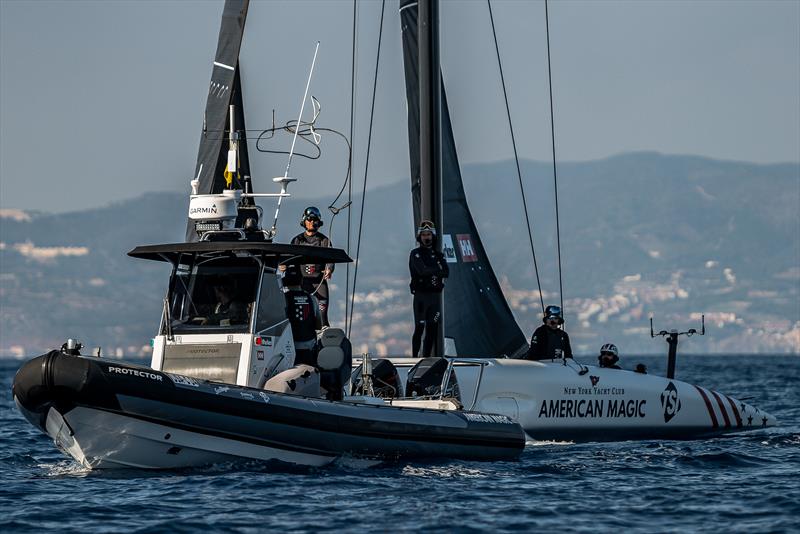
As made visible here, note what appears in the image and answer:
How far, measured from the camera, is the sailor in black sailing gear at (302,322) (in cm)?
1644

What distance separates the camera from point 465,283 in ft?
76.8

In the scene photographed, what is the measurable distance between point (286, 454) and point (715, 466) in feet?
17.4

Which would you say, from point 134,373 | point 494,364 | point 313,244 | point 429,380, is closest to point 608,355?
point 494,364

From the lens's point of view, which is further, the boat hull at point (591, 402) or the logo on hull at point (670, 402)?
the logo on hull at point (670, 402)

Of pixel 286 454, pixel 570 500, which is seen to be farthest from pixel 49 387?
pixel 570 500

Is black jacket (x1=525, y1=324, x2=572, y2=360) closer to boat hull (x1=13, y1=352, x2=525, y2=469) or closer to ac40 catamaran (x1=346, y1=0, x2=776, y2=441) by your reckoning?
ac40 catamaran (x1=346, y1=0, x2=776, y2=441)

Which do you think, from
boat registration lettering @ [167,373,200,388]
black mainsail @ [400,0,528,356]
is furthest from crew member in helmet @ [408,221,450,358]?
boat registration lettering @ [167,373,200,388]

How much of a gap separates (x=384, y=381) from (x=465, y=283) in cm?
510

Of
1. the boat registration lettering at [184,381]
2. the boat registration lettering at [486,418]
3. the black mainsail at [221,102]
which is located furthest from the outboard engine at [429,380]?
the boat registration lettering at [184,381]

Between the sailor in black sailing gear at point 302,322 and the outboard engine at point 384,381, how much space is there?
6.95 ft

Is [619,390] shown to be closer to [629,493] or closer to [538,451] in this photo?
[538,451]

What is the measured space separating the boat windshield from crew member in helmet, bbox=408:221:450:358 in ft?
13.5

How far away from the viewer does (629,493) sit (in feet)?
46.7

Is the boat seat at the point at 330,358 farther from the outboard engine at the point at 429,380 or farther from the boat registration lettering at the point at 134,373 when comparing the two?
the outboard engine at the point at 429,380
